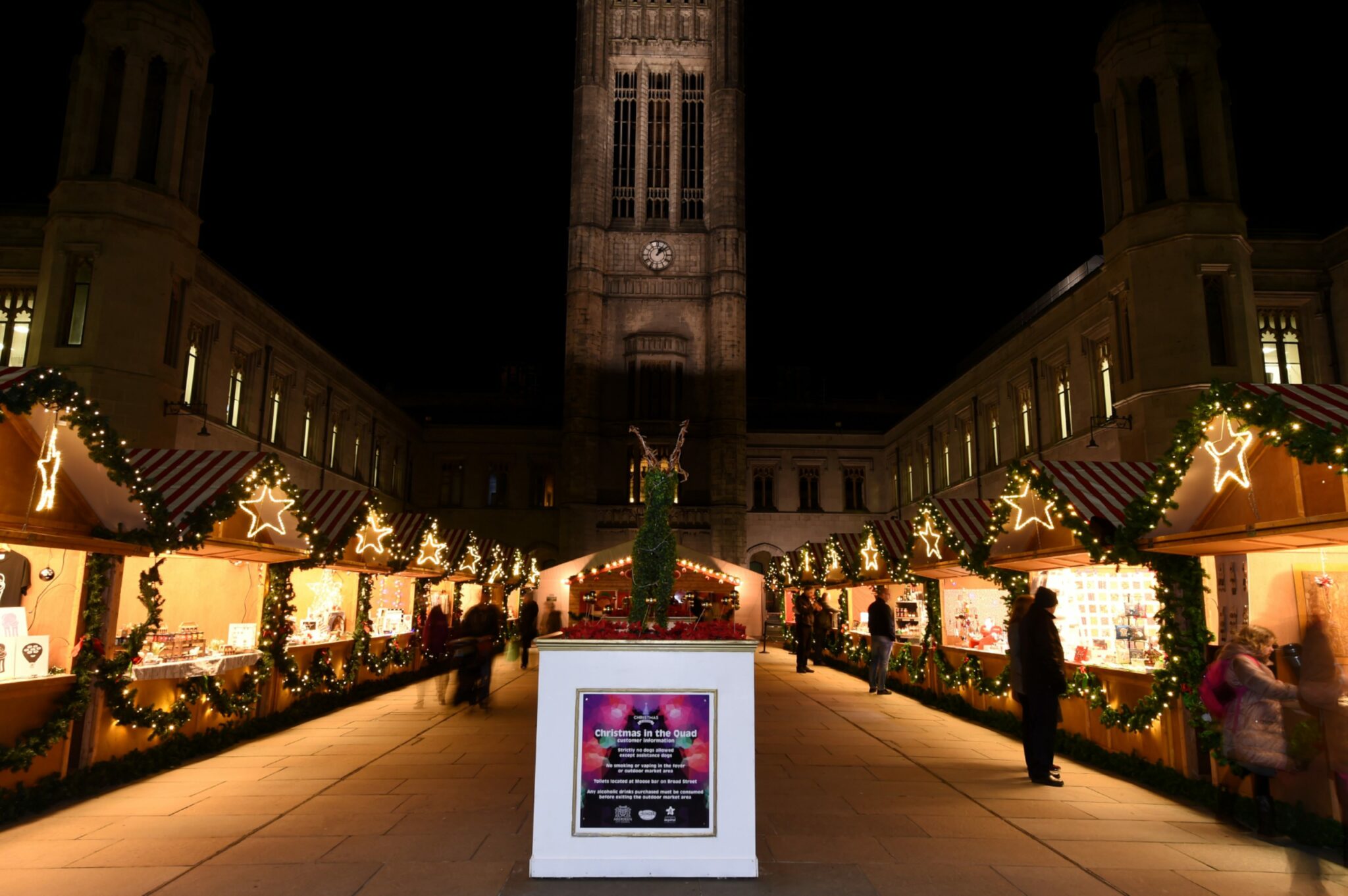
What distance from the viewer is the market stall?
6.11 metres

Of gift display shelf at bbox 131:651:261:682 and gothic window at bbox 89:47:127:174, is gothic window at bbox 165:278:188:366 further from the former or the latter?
gift display shelf at bbox 131:651:261:682

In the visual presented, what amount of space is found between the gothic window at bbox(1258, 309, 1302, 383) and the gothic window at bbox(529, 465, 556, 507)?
100.0 ft

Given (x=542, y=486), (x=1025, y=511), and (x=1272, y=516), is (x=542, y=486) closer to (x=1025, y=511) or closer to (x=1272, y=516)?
(x=1025, y=511)

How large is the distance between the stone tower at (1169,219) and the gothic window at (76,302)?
26.6 metres

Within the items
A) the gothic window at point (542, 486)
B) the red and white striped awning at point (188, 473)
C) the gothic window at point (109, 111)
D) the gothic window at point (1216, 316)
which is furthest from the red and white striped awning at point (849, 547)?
the gothic window at point (542, 486)

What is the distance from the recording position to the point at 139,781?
27.1 feet

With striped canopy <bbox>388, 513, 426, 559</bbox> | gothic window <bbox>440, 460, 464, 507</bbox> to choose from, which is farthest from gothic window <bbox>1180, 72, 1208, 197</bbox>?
gothic window <bbox>440, 460, 464, 507</bbox>

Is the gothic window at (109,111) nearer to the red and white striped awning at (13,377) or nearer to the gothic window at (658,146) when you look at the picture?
the red and white striped awning at (13,377)

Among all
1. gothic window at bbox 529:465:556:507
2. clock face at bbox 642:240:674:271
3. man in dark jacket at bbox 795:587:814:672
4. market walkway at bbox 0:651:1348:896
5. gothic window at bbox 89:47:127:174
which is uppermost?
clock face at bbox 642:240:674:271

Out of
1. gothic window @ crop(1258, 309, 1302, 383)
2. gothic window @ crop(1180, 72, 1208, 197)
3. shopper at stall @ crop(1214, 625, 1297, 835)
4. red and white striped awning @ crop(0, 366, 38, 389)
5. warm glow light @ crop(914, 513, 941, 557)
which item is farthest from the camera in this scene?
gothic window @ crop(1258, 309, 1302, 383)

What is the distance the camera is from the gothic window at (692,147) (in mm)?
43250

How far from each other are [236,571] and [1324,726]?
11889mm

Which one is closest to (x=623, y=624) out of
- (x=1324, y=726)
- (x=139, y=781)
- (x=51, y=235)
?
(x=1324, y=726)

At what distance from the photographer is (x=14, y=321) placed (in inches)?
861
